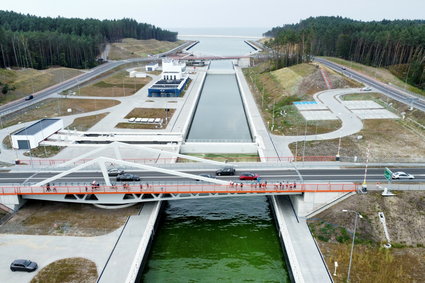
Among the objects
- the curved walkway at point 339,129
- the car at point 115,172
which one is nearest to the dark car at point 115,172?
the car at point 115,172

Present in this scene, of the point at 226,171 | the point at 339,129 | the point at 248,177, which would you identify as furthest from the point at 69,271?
the point at 339,129

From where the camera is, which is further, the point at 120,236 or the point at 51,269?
the point at 120,236

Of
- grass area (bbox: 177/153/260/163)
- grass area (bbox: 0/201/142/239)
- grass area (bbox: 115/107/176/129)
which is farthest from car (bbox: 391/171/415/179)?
grass area (bbox: 115/107/176/129)

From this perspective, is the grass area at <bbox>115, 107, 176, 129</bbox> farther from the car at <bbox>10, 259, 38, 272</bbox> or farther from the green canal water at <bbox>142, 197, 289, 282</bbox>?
the car at <bbox>10, 259, 38, 272</bbox>

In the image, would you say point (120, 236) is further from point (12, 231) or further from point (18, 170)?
point (18, 170)

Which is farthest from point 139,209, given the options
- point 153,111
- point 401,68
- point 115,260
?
point 401,68

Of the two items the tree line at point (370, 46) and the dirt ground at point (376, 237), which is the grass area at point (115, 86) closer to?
the tree line at point (370, 46)
